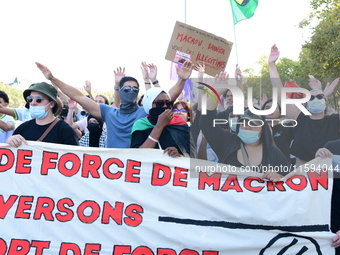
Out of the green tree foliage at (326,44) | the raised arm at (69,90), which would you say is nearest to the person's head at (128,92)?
the raised arm at (69,90)

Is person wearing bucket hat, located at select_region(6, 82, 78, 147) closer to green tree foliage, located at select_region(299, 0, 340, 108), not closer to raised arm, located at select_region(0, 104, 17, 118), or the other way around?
raised arm, located at select_region(0, 104, 17, 118)

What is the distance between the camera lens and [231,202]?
11.2 feet

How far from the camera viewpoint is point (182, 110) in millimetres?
5246

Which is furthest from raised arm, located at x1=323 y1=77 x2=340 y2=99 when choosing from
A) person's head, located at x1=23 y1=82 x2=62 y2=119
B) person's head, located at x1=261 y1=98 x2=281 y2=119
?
person's head, located at x1=23 y1=82 x2=62 y2=119

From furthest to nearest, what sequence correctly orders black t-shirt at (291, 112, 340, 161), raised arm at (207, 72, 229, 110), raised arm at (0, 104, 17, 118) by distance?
raised arm at (0, 104, 17, 118), black t-shirt at (291, 112, 340, 161), raised arm at (207, 72, 229, 110)

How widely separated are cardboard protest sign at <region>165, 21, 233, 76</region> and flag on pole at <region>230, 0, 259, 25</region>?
3.32 metres

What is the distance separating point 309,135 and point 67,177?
2.41m

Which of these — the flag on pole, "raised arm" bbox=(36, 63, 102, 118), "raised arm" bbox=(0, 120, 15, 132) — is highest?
the flag on pole

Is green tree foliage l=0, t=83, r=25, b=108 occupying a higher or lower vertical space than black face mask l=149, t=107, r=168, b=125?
lower

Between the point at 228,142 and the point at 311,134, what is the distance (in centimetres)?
102

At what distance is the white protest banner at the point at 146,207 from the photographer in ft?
10.9

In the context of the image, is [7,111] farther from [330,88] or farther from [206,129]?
[330,88]

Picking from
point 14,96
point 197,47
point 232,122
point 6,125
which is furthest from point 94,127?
point 14,96

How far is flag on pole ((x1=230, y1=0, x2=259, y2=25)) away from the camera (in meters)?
9.35
